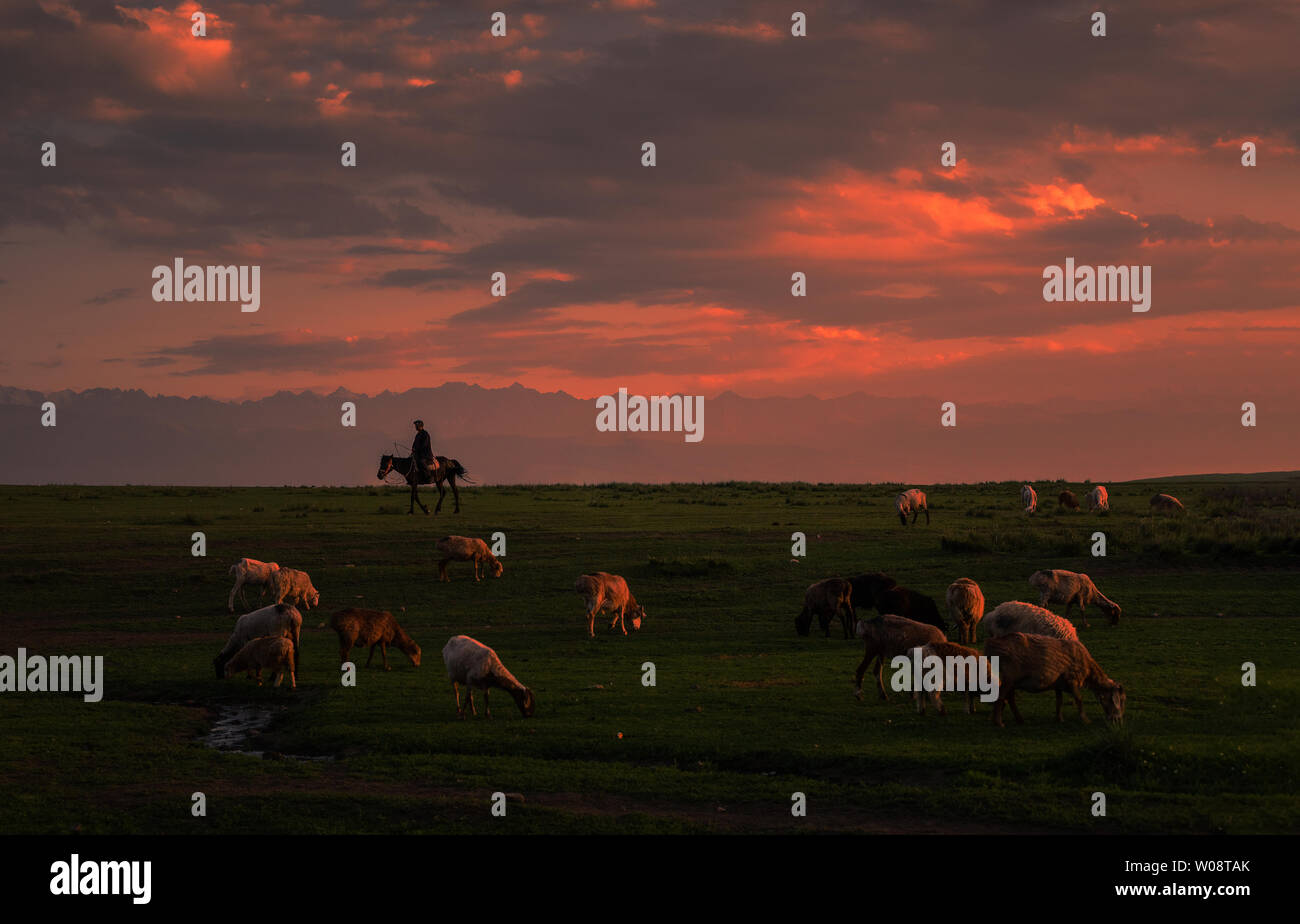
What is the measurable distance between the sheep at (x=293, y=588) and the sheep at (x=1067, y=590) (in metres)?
20.2

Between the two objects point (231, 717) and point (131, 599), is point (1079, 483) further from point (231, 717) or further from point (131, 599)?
point (231, 717)

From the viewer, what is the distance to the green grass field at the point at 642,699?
14461mm

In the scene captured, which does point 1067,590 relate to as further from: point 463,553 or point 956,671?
point 463,553

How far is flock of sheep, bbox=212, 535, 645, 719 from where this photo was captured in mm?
19922

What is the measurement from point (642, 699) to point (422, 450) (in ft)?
111

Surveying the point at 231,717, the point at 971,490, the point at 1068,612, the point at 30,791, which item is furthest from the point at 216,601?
the point at 971,490

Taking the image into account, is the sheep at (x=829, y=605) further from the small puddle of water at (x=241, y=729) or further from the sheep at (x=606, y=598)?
the small puddle of water at (x=241, y=729)

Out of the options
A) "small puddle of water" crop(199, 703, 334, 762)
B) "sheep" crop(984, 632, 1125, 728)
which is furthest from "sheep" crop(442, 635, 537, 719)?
"sheep" crop(984, 632, 1125, 728)

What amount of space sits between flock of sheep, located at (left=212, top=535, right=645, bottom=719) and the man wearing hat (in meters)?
16.2

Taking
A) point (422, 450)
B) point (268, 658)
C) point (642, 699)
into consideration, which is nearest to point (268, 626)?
point (268, 658)

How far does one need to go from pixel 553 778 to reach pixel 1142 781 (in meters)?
7.88

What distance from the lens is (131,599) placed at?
34812mm

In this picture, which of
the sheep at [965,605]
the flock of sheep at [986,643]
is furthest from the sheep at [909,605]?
→ the sheep at [965,605]

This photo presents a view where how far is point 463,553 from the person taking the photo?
3694 cm
